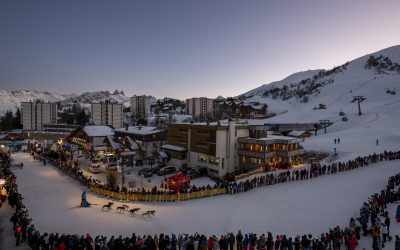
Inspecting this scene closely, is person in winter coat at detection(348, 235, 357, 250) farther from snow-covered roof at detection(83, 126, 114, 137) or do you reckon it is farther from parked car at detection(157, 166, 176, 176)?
snow-covered roof at detection(83, 126, 114, 137)

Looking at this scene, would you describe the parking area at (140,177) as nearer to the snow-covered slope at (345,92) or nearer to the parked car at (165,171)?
the parked car at (165,171)

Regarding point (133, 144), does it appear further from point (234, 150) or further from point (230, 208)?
point (230, 208)

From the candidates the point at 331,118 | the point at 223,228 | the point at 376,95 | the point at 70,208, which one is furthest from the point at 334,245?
the point at 376,95

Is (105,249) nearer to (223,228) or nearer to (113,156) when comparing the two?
(223,228)

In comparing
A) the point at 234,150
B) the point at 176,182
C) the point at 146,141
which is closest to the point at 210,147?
the point at 234,150

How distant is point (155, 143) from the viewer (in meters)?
47.3

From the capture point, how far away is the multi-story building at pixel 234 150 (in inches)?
1366

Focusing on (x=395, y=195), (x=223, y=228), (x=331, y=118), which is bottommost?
(x=223, y=228)

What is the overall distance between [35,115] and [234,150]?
103m

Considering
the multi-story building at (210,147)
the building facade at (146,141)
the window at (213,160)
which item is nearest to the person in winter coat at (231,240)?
the multi-story building at (210,147)

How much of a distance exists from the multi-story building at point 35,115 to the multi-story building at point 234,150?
92.6 metres

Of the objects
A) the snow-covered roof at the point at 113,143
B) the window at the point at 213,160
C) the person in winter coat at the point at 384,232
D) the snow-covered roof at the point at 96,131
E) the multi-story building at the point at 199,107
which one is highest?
the multi-story building at the point at 199,107

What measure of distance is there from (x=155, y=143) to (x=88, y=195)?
2269 centimetres

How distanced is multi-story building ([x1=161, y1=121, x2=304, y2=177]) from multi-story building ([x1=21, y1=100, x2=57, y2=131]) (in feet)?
304
